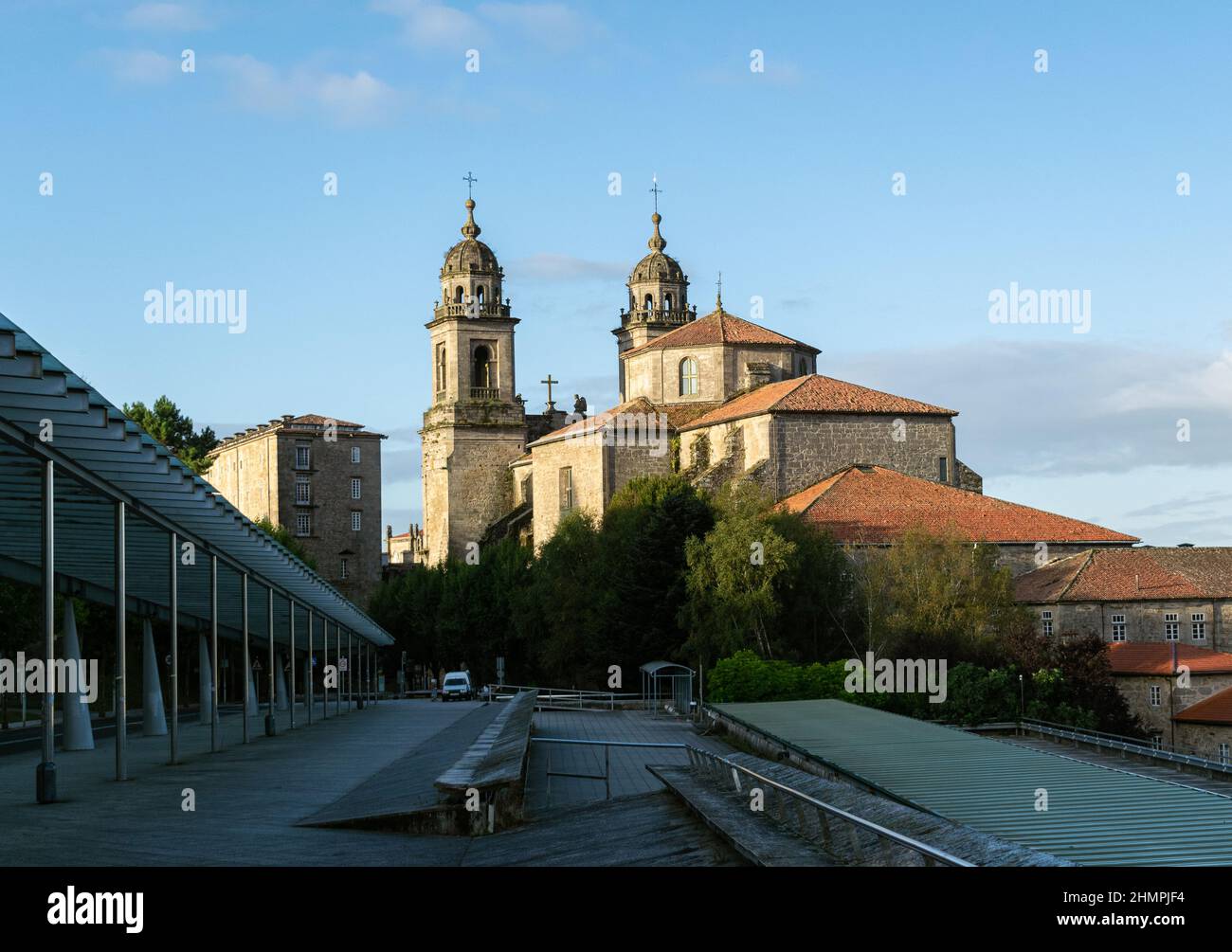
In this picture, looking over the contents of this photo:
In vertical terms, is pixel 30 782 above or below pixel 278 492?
below

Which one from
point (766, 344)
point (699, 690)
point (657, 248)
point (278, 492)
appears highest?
point (657, 248)

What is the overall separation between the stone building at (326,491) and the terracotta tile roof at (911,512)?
37798 mm

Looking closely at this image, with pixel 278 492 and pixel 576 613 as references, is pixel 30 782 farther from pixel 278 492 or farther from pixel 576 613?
pixel 278 492

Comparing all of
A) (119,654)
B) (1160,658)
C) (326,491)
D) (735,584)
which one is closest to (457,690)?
(735,584)

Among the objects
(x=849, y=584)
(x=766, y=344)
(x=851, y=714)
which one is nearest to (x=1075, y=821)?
(x=851, y=714)

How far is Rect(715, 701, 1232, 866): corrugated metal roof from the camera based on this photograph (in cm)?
1058

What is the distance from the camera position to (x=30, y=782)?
67.2 ft

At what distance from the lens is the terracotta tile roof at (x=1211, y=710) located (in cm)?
6475

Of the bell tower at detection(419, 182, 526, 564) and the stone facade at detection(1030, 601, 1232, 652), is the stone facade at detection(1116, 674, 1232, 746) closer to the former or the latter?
the stone facade at detection(1030, 601, 1232, 652)

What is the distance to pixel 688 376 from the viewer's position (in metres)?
94.8

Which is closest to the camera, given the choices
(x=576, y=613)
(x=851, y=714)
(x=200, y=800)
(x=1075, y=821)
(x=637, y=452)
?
(x=1075, y=821)

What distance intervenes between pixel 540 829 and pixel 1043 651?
1968 inches

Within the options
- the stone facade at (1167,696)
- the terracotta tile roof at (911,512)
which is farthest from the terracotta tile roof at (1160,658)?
the terracotta tile roof at (911,512)

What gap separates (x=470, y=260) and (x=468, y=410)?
1036 centimetres
